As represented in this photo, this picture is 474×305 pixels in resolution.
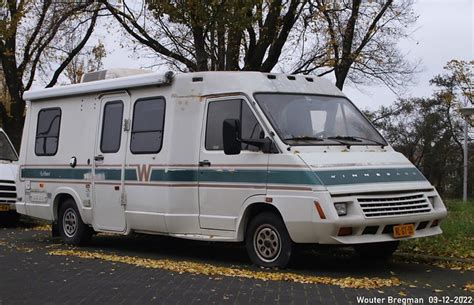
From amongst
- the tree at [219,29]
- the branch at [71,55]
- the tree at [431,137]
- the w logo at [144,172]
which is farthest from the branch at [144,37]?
the tree at [431,137]

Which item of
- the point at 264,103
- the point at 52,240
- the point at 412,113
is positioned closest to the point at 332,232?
the point at 264,103

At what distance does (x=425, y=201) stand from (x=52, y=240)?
7327mm

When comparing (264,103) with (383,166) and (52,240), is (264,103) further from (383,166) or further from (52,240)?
(52,240)

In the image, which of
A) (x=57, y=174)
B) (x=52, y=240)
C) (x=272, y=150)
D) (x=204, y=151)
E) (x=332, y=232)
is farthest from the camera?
(x=52, y=240)

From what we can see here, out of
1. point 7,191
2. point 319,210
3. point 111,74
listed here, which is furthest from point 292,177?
point 7,191

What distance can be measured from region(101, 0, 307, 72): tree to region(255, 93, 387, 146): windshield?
6200mm

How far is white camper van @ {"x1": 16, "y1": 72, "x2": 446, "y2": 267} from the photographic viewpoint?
8.27 meters

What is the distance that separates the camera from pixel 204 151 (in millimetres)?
9523

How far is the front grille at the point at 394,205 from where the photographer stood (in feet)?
26.8

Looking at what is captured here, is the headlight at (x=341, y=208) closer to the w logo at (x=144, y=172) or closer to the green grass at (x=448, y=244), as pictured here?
the green grass at (x=448, y=244)

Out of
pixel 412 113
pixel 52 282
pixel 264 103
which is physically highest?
pixel 412 113

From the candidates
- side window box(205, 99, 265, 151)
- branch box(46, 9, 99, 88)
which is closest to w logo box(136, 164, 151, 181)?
side window box(205, 99, 265, 151)

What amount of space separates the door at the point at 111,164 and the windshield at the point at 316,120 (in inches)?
110

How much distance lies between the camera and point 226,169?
362 inches
